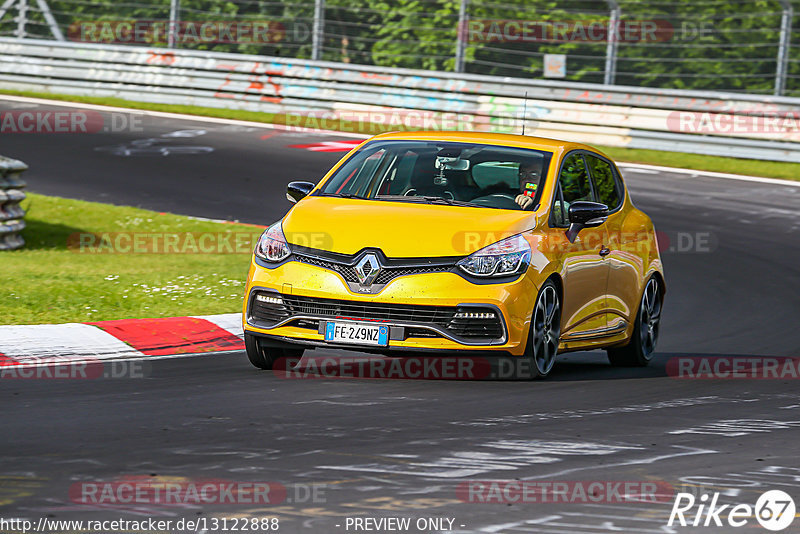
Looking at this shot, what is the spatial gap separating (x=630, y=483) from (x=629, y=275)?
456 cm

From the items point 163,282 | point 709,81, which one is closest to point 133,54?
point 709,81

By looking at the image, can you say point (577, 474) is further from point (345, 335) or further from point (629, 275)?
point (629, 275)

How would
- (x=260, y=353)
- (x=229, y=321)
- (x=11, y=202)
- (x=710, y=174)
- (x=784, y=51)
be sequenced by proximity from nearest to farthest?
(x=260, y=353) → (x=229, y=321) → (x=11, y=202) → (x=710, y=174) → (x=784, y=51)

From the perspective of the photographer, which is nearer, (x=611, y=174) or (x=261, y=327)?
(x=261, y=327)

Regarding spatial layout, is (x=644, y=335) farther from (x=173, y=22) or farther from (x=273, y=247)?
(x=173, y=22)

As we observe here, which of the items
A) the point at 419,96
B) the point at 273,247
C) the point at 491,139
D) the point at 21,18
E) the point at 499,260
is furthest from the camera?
the point at 21,18

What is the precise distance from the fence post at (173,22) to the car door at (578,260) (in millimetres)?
18317

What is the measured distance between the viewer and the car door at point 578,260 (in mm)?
9625

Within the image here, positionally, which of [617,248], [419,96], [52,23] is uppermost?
[52,23]

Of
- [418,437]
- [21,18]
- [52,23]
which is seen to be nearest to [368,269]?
[418,437]

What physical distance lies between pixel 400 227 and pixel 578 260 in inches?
56.5

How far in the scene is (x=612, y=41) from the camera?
24234mm

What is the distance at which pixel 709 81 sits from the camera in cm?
2508

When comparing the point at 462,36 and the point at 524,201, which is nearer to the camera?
the point at 524,201
